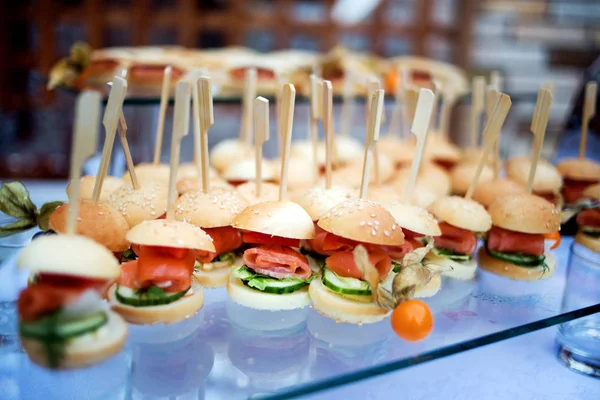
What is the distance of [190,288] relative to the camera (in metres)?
1.98

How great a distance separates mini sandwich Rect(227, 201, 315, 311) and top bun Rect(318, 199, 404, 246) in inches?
5.4

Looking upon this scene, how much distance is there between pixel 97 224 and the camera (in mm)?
1896

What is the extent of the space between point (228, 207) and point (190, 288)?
43 centimetres

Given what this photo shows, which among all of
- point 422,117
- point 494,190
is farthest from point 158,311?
point 494,190

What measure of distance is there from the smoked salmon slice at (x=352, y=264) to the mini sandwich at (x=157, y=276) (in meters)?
0.53

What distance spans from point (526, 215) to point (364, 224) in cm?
94

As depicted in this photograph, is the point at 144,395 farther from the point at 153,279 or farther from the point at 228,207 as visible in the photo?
the point at 228,207

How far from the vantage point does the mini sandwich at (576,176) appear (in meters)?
3.11

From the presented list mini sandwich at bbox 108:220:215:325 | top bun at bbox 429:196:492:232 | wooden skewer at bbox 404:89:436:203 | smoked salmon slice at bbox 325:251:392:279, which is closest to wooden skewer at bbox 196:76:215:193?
mini sandwich at bbox 108:220:215:325

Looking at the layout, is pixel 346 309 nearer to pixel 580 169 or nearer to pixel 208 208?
pixel 208 208

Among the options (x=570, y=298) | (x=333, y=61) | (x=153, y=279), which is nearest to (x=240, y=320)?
(x=153, y=279)

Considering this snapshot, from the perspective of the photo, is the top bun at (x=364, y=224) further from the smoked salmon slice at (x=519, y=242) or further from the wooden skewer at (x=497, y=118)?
the smoked salmon slice at (x=519, y=242)

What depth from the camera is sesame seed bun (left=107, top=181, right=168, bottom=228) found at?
222cm

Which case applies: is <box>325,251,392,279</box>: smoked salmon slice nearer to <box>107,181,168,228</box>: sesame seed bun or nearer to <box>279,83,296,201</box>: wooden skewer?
<box>279,83,296,201</box>: wooden skewer
